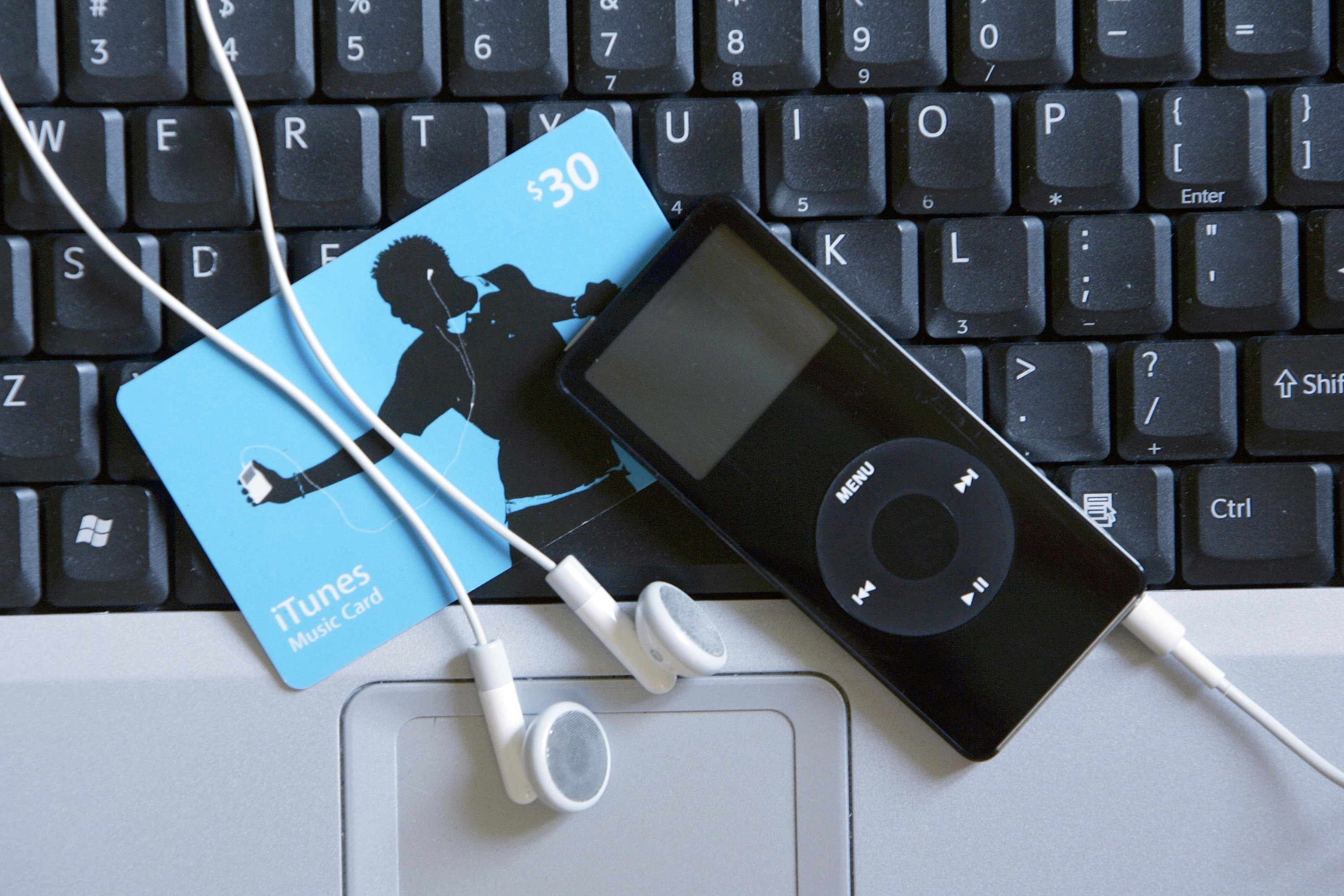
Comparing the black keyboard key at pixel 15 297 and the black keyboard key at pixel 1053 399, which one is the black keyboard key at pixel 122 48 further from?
the black keyboard key at pixel 1053 399

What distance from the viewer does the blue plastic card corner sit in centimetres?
42

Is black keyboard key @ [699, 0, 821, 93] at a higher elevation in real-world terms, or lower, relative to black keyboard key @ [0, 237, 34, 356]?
higher

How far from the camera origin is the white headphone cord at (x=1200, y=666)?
416mm

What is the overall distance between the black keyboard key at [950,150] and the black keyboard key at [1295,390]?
0.52 ft

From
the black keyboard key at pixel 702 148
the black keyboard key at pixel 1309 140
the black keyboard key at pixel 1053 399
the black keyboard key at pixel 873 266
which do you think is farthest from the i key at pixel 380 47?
the black keyboard key at pixel 1309 140

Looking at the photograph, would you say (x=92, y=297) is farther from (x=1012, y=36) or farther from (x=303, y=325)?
(x=1012, y=36)

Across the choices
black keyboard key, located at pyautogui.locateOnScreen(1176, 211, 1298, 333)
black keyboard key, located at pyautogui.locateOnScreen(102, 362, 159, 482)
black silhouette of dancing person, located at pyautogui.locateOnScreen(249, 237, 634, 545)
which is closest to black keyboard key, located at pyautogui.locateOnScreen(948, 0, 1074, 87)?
black keyboard key, located at pyautogui.locateOnScreen(1176, 211, 1298, 333)

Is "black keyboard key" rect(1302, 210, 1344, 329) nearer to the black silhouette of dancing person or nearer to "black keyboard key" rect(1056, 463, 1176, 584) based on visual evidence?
"black keyboard key" rect(1056, 463, 1176, 584)

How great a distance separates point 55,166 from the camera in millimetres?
416

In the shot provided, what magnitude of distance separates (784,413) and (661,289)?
0.29ft

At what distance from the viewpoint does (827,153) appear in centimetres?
42

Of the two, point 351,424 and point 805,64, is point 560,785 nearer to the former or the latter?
point 351,424

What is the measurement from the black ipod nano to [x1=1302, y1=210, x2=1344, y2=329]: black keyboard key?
17cm

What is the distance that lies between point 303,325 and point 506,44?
0.17 metres
